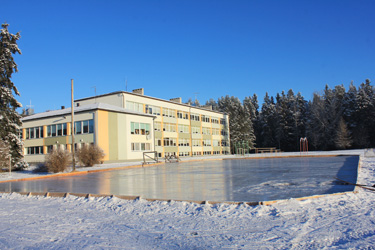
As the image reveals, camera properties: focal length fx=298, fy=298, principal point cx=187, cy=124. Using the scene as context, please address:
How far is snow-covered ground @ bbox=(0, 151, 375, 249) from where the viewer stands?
515 centimetres

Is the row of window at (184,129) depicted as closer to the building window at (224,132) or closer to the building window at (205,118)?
the building window at (224,132)

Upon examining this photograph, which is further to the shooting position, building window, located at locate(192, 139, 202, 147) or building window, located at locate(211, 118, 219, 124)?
building window, located at locate(211, 118, 219, 124)

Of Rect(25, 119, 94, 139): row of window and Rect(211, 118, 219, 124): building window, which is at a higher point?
Rect(211, 118, 219, 124): building window

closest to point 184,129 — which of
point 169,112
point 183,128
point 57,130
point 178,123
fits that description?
point 183,128

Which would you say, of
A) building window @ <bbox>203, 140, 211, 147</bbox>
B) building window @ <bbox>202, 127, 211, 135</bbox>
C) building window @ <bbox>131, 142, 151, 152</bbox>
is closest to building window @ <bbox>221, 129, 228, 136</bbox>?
building window @ <bbox>202, 127, 211, 135</bbox>

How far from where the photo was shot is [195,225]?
632 centimetres

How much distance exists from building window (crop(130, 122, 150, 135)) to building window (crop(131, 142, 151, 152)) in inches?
60.9

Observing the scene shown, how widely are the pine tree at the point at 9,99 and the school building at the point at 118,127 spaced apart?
3.44 metres

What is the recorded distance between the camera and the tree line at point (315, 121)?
6694 cm

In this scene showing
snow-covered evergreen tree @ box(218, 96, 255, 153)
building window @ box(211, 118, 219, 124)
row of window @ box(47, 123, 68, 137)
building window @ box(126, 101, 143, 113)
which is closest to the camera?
row of window @ box(47, 123, 68, 137)

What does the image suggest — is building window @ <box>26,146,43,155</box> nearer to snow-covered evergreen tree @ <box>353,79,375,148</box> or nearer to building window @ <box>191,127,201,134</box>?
building window @ <box>191,127,201,134</box>

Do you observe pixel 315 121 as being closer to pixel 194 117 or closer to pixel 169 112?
pixel 194 117

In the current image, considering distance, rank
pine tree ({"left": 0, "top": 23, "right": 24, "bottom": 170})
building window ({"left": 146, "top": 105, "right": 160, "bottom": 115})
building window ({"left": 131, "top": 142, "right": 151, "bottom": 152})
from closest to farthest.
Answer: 1. pine tree ({"left": 0, "top": 23, "right": 24, "bottom": 170})
2. building window ({"left": 131, "top": 142, "right": 151, "bottom": 152})
3. building window ({"left": 146, "top": 105, "right": 160, "bottom": 115})

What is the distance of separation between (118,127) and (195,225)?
112 feet
